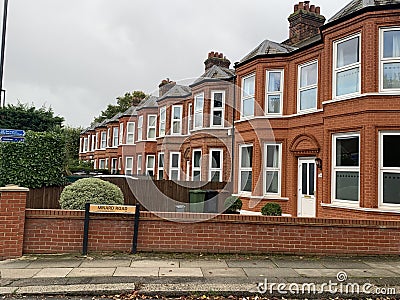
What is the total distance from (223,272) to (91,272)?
2413 millimetres

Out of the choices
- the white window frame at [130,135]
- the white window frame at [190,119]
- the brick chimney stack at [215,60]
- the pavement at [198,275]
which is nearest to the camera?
the pavement at [198,275]

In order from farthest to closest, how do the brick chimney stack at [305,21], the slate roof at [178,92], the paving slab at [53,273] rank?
1. the slate roof at [178,92]
2. the brick chimney stack at [305,21]
3. the paving slab at [53,273]

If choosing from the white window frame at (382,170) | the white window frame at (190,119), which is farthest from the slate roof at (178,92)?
the white window frame at (382,170)

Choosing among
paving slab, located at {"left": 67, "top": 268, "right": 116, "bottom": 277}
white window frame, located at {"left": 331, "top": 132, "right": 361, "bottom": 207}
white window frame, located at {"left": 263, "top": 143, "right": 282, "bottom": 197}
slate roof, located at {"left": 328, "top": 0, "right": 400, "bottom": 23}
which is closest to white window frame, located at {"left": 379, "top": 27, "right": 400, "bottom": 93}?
slate roof, located at {"left": 328, "top": 0, "right": 400, "bottom": 23}

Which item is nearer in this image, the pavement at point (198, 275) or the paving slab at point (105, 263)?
the pavement at point (198, 275)

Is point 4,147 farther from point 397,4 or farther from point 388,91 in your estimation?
point 397,4

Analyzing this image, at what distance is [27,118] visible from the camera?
2638cm

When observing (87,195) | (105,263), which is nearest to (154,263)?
(105,263)

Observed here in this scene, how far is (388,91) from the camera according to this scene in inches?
415

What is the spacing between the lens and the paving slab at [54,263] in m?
6.83

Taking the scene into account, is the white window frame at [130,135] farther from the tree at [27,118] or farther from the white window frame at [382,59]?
the white window frame at [382,59]

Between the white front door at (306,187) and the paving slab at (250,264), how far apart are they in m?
6.13

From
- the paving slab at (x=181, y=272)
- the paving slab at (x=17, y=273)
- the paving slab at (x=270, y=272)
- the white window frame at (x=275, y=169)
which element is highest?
the white window frame at (x=275, y=169)

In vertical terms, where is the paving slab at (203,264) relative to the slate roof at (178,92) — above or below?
below
